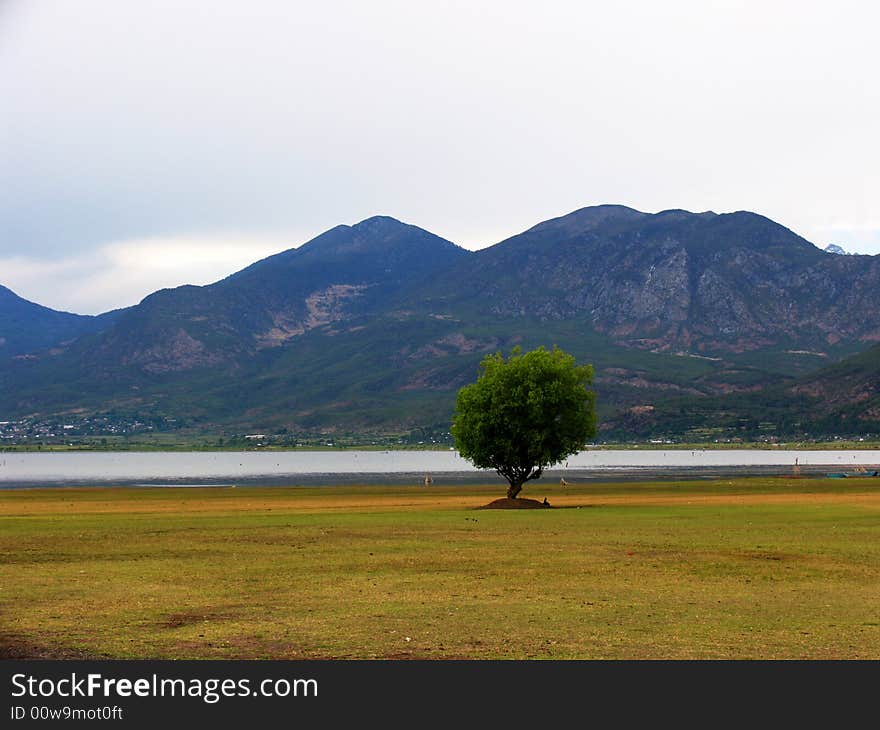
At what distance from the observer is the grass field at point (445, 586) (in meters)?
23.2

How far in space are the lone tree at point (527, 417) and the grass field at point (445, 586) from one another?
19099 millimetres

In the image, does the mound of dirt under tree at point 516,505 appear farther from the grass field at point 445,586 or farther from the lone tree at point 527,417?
the grass field at point 445,586

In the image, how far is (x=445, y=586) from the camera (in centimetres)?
3284

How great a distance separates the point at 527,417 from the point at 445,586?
53.7 metres

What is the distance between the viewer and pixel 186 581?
3406 centimetres

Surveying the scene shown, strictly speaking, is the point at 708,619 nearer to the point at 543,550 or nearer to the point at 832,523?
the point at 543,550

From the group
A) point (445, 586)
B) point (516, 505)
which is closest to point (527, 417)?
point (516, 505)

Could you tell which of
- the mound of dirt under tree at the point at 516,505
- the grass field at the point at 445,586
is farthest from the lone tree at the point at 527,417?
the grass field at the point at 445,586

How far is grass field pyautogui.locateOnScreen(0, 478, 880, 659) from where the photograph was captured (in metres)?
23.2

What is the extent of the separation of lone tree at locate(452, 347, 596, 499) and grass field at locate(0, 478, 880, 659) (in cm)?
1910

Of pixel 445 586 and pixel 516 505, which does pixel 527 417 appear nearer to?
pixel 516 505

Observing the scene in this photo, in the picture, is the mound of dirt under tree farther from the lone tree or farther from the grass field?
the grass field

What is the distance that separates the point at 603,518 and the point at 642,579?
30847mm
